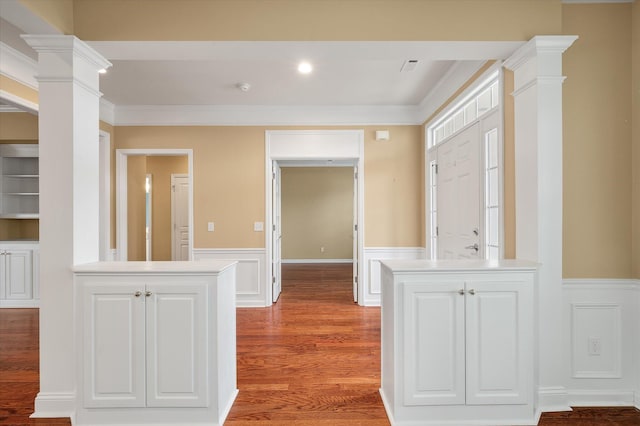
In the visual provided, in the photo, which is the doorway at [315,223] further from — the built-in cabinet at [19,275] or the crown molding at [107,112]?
the built-in cabinet at [19,275]

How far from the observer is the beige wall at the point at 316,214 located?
9.63m

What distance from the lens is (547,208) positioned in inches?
89.2

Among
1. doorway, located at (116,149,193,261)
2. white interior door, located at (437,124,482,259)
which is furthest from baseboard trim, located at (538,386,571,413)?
doorway, located at (116,149,193,261)

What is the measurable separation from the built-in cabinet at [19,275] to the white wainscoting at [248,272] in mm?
2163

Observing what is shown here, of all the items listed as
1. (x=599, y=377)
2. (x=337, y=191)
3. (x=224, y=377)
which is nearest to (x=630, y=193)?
(x=599, y=377)

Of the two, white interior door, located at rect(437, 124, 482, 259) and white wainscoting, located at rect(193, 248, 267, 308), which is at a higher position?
white interior door, located at rect(437, 124, 482, 259)

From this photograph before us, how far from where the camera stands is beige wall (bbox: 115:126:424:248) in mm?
4930

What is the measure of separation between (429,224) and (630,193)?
2407mm

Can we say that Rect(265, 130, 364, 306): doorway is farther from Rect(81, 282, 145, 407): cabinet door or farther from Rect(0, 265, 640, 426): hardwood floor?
Rect(81, 282, 145, 407): cabinet door

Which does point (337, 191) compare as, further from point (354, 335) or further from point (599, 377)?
point (599, 377)

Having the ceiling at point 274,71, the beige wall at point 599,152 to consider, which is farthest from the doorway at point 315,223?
the beige wall at point 599,152

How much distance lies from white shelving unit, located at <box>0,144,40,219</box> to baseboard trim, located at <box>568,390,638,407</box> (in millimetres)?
6249

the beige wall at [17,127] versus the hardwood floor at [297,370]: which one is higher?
the beige wall at [17,127]

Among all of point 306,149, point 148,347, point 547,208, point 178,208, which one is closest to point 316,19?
point 547,208
